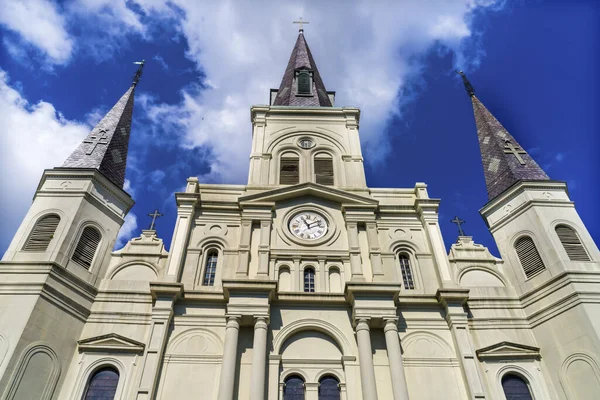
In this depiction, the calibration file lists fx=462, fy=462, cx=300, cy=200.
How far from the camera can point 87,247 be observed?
17891mm

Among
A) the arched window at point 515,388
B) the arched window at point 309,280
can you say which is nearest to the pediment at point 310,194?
the arched window at point 309,280

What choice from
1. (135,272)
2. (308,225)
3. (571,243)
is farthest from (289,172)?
(571,243)

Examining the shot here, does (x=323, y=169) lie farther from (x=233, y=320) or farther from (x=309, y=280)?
(x=233, y=320)

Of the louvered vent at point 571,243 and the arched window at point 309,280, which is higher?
the louvered vent at point 571,243

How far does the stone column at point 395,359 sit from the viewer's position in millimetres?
14430

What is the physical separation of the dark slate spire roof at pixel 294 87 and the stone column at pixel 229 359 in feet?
53.6

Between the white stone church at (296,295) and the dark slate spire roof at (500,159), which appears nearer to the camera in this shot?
the white stone church at (296,295)

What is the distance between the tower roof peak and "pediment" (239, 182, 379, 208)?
596 cm

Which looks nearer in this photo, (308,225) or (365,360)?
(365,360)

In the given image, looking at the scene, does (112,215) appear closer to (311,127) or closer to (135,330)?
(135,330)

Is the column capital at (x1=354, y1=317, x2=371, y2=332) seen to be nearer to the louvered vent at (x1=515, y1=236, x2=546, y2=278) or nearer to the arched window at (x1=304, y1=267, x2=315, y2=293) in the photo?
the arched window at (x1=304, y1=267, x2=315, y2=293)

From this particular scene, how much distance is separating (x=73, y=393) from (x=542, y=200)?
1882 cm

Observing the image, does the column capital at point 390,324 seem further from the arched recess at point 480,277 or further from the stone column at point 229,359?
the stone column at point 229,359

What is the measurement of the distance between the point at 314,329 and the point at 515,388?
7.09m
